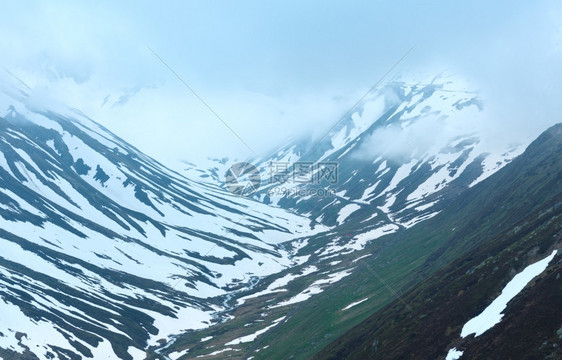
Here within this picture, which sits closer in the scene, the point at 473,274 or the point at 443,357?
the point at 443,357

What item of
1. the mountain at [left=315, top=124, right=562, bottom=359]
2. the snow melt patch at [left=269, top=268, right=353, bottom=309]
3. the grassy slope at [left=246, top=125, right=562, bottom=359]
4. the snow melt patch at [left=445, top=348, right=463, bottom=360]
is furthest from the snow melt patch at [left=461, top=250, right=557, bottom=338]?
the snow melt patch at [left=269, top=268, right=353, bottom=309]

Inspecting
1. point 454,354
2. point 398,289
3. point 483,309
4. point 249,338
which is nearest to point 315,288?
point 249,338

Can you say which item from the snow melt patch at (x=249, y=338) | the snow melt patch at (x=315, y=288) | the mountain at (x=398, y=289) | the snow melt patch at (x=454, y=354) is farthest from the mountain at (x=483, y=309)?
the snow melt patch at (x=315, y=288)

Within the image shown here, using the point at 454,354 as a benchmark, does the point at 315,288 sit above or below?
above

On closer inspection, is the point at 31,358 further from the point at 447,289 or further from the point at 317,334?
the point at 447,289

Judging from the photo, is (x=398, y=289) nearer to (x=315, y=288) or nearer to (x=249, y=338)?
(x=249, y=338)

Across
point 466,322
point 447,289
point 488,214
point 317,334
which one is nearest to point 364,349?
point 447,289

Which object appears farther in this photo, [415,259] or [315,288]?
[315,288]

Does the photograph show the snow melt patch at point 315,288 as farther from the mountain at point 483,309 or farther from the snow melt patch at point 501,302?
the snow melt patch at point 501,302
